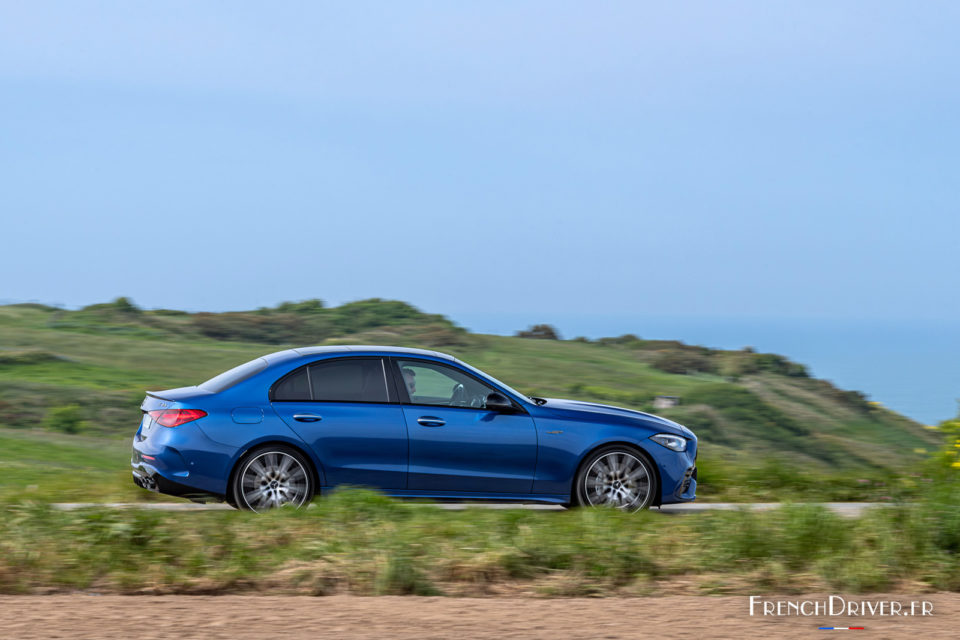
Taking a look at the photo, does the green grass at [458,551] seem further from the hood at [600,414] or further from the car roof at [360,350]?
the car roof at [360,350]

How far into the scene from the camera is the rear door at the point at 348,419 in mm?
8562

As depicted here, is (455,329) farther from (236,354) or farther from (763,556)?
(763,556)

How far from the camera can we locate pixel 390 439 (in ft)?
28.5

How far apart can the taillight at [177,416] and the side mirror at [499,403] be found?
7.74ft

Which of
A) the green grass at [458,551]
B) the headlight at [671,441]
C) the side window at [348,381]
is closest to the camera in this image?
the green grass at [458,551]

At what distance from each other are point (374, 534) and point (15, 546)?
7.68 feet

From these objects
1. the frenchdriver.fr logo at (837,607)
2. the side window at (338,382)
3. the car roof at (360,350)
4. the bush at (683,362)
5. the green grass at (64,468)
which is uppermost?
the bush at (683,362)

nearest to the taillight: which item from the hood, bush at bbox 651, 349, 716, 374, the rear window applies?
the rear window

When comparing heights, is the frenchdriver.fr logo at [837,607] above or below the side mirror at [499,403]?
below

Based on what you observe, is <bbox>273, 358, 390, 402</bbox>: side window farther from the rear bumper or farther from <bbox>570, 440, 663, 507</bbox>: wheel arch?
<bbox>570, 440, 663, 507</bbox>: wheel arch

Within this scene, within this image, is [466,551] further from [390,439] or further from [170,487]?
[170,487]

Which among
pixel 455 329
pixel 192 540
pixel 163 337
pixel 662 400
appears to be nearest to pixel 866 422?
pixel 662 400

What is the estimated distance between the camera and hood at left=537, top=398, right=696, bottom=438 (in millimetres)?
9134

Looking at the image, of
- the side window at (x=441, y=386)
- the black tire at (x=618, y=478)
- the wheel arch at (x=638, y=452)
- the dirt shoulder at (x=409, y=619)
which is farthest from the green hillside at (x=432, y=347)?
the dirt shoulder at (x=409, y=619)
